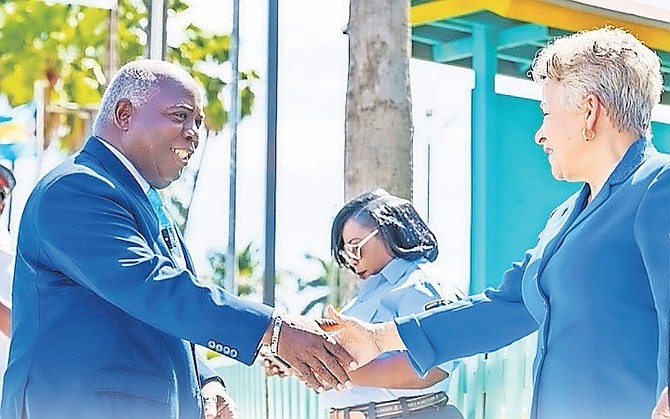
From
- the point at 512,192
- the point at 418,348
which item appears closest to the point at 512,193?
the point at 512,192

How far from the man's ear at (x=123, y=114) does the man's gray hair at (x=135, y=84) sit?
0.04 ft

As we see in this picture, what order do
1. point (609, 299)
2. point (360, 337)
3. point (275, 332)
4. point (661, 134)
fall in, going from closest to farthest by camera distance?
point (609, 299)
point (275, 332)
point (360, 337)
point (661, 134)

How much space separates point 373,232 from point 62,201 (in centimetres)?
169

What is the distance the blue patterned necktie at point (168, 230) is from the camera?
4094mm

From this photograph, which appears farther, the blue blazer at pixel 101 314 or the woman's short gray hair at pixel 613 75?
the blue blazer at pixel 101 314

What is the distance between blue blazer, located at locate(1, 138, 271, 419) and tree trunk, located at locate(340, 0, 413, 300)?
15.9 ft

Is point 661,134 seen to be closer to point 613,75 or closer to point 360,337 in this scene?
point 360,337

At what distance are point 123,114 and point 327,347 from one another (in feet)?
3.17

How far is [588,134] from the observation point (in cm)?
367

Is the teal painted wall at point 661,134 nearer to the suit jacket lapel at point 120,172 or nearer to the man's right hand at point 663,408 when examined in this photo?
the suit jacket lapel at point 120,172

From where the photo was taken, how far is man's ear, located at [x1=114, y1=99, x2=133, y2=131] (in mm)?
4102

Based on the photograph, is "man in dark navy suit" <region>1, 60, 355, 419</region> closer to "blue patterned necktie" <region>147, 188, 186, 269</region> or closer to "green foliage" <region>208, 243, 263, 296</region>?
"blue patterned necktie" <region>147, 188, 186, 269</region>

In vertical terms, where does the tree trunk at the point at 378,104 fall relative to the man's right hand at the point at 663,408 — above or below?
below

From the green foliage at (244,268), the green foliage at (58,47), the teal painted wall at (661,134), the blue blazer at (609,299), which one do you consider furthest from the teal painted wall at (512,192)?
the green foliage at (244,268)
